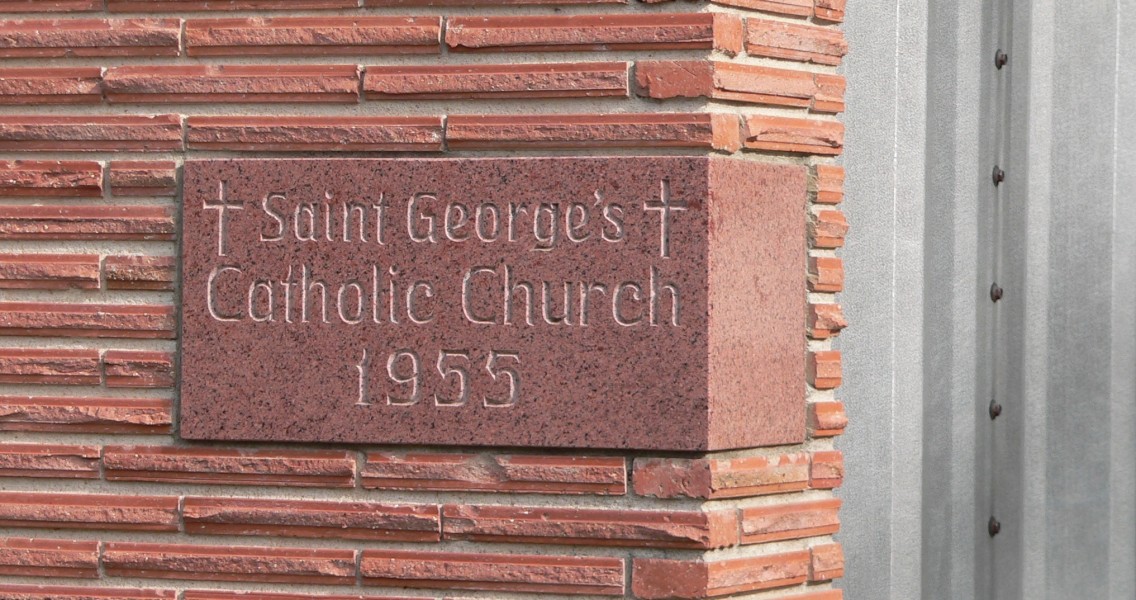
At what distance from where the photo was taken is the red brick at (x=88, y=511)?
2.86 metres

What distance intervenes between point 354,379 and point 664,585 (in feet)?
2.55

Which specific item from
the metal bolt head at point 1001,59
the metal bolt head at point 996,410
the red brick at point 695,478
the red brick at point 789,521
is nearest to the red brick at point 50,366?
the red brick at point 695,478

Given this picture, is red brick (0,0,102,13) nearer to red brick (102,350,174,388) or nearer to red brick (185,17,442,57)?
red brick (185,17,442,57)

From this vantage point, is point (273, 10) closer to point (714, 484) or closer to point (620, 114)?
point (620, 114)

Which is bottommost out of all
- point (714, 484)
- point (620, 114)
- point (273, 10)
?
point (714, 484)

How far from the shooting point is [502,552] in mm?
2740

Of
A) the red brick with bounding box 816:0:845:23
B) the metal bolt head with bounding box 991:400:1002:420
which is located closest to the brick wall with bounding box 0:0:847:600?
the red brick with bounding box 816:0:845:23

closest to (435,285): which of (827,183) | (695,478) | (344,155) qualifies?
(344,155)

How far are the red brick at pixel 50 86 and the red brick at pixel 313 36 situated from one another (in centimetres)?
24

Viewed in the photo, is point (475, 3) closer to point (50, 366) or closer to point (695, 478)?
point (695, 478)

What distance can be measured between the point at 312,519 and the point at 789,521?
1.02 metres

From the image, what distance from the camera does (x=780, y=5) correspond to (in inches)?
110

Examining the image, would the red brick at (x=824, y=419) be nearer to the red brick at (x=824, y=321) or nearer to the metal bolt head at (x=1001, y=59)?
the red brick at (x=824, y=321)

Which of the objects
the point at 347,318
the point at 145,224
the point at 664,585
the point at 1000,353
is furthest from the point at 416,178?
the point at 1000,353
